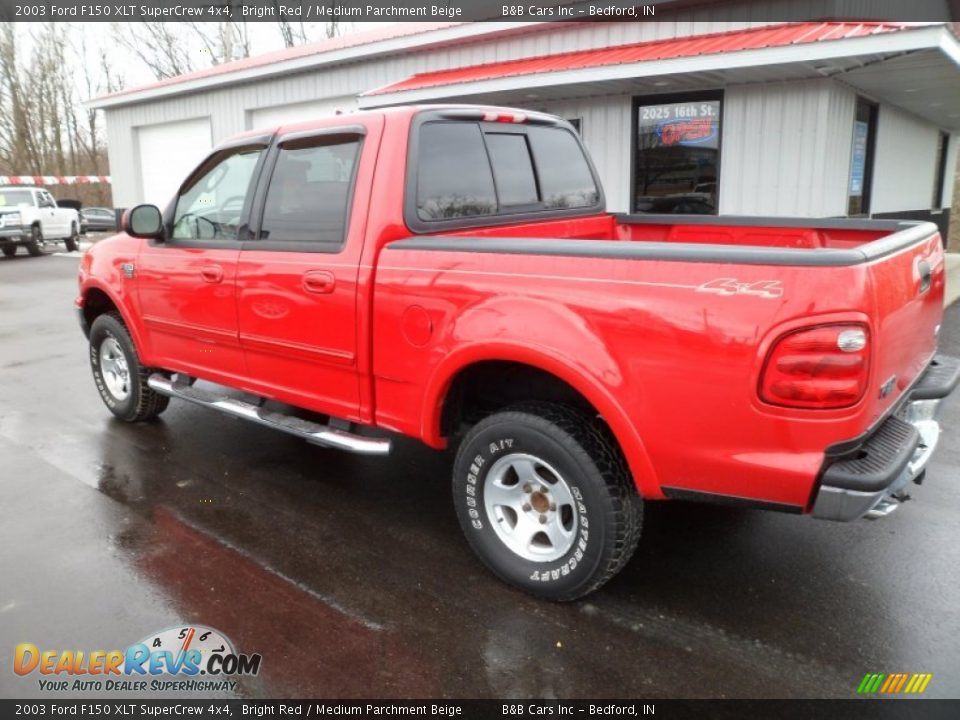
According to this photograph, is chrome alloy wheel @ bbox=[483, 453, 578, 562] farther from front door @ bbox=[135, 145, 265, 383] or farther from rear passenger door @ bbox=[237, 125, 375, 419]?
front door @ bbox=[135, 145, 265, 383]

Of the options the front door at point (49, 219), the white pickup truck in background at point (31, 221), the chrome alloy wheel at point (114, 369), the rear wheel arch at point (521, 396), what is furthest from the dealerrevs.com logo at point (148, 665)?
the front door at point (49, 219)

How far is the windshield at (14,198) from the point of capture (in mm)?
20219

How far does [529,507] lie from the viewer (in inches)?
130

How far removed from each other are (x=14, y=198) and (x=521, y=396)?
2131cm

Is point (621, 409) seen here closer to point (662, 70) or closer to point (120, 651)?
point (120, 651)

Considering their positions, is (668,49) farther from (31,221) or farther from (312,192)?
(31,221)

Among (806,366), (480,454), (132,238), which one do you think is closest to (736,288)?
(806,366)

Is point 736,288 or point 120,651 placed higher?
point 736,288

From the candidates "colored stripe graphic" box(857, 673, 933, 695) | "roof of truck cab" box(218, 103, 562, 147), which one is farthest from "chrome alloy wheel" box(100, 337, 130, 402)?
"colored stripe graphic" box(857, 673, 933, 695)

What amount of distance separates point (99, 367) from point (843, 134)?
9.50m

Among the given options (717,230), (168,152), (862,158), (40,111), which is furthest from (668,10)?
(40,111)

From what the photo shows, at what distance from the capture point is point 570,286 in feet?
9.54

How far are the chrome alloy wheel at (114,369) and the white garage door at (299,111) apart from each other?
10.4 metres

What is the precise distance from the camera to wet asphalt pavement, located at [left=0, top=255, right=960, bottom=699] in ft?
9.14
